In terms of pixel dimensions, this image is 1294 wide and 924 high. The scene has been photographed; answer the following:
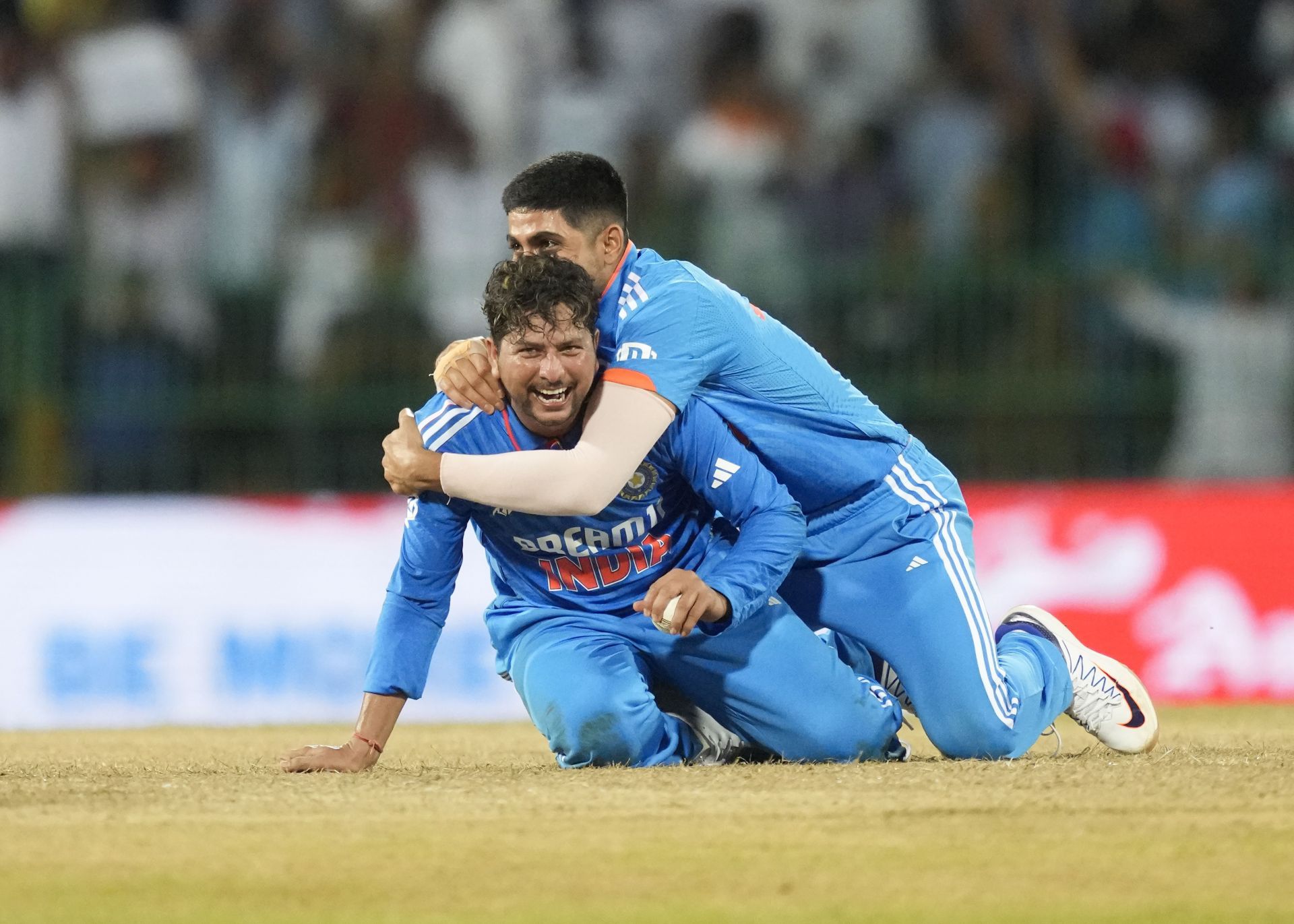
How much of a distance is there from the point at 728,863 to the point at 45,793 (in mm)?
1915

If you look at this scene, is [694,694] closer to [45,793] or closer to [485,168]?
[45,793]

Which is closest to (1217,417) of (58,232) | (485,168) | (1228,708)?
(1228,708)

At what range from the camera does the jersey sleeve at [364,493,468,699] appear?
196 inches

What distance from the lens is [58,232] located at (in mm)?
10328

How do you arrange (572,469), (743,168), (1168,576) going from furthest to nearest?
(743,168), (1168,576), (572,469)

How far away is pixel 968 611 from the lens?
5418 mm

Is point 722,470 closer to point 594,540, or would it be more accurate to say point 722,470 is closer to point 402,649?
point 594,540

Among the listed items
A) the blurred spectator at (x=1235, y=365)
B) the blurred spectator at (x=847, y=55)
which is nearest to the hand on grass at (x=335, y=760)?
the blurred spectator at (x=1235, y=365)

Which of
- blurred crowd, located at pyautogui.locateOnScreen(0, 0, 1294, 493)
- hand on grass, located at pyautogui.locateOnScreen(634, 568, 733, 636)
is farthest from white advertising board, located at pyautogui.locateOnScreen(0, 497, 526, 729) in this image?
hand on grass, located at pyautogui.locateOnScreen(634, 568, 733, 636)

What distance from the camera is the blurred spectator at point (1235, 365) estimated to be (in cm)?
948

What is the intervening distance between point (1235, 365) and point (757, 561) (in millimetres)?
5354

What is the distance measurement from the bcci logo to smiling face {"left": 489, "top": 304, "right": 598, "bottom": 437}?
27 cm

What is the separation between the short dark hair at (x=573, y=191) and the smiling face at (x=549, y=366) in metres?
0.43

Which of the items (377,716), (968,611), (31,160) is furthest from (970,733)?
(31,160)
